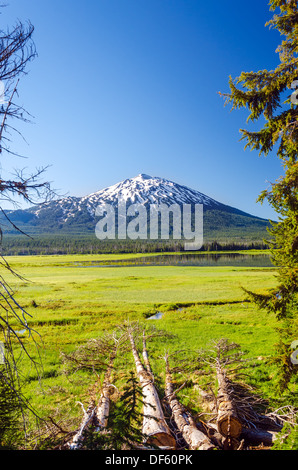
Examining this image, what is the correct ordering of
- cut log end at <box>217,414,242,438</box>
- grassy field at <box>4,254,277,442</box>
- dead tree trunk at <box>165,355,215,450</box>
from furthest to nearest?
grassy field at <box>4,254,277,442</box>, cut log end at <box>217,414,242,438</box>, dead tree trunk at <box>165,355,215,450</box>

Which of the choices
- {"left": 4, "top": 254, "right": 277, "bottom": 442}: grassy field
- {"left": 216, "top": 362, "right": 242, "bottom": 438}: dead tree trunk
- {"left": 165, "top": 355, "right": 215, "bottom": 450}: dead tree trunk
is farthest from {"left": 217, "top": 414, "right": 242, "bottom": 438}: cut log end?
{"left": 4, "top": 254, "right": 277, "bottom": 442}: grassy field

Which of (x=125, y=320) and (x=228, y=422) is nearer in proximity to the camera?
(x=228, y=422)

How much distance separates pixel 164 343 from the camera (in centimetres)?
1590

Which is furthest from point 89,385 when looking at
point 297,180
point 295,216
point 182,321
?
point 182,321

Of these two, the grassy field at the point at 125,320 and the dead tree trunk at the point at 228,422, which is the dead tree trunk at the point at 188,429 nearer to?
the dead tree trunk at the point at 228,422

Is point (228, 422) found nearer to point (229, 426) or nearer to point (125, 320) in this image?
point (229, 426)

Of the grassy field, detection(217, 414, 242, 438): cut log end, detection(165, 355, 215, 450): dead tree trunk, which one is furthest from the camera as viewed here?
the grassy field

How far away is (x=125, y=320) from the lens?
21703mm

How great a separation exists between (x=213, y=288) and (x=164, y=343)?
27850mm

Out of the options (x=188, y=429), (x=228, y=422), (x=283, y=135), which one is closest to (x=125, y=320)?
(x=188, y=429)

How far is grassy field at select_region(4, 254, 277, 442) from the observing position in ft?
33.0

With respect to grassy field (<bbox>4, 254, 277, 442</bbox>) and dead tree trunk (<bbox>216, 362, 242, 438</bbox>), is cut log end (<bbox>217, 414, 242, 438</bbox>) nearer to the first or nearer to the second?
dead tree trunk (<bbox>216, 362, 242, 438</bbox>)
